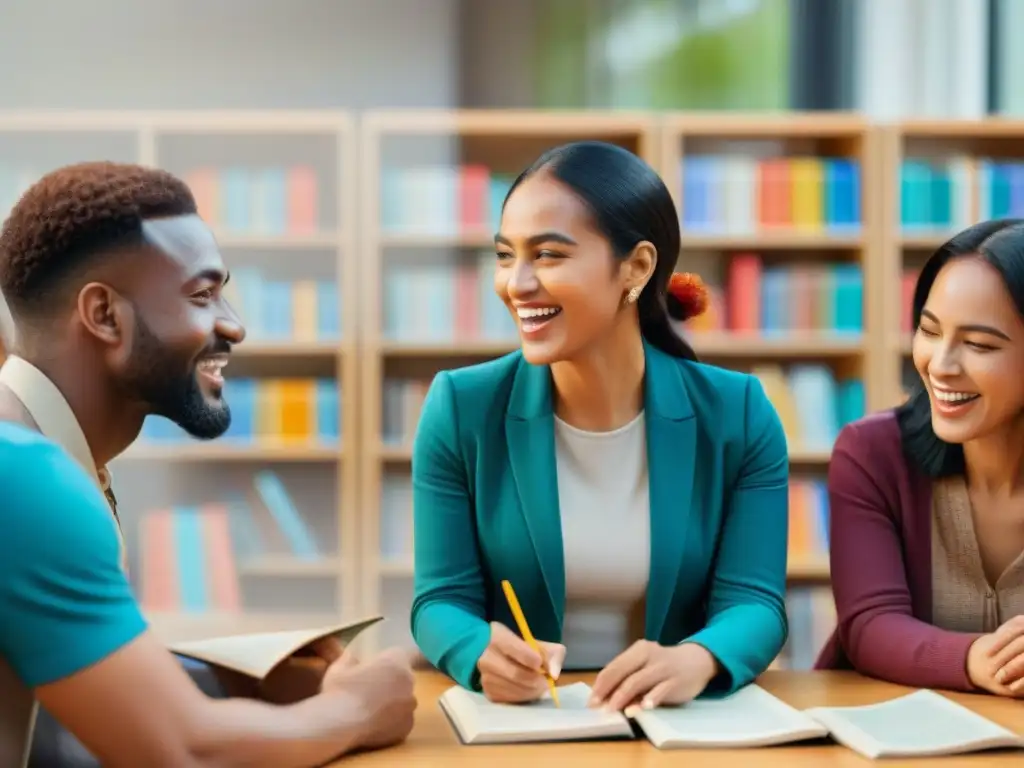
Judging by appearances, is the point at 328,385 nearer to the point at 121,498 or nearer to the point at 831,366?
the point at 121,498

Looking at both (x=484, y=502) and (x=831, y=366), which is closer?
(x=484, y=502)

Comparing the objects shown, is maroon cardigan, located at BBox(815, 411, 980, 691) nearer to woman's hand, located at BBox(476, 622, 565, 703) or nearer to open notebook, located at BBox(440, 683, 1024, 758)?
open notebook, located at BBox(440, 683, 1024, 758)

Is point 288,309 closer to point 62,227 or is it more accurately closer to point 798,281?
point 798,281

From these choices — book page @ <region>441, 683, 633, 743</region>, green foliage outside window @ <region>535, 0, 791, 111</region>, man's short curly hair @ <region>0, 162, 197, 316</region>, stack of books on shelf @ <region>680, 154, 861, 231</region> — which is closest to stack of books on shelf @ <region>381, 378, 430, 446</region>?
stack of books on shelf @ <region>680, 154, 861, 231</region>

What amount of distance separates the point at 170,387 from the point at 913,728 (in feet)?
2.55

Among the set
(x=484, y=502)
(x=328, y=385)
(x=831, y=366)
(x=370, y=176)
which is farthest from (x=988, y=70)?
(x=484, y=502)

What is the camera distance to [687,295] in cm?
159

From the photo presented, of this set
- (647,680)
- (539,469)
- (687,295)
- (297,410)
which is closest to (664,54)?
(297,410)

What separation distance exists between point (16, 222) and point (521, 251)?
563mm

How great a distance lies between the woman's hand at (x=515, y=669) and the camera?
1.24 m

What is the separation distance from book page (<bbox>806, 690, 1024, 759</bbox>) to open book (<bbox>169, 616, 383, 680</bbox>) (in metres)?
0.47

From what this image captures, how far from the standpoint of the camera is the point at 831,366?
3863 millimetres

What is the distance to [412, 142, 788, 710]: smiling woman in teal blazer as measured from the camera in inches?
56.5

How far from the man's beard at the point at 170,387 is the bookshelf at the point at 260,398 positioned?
99.0 inches
